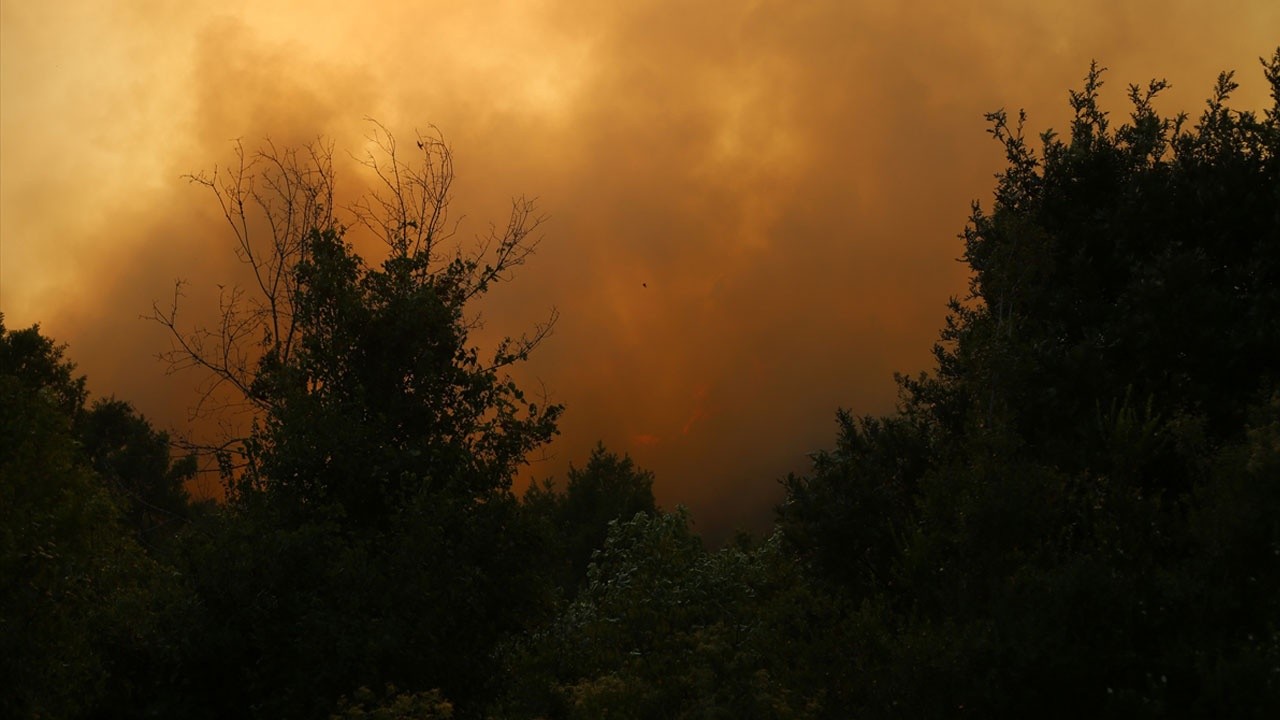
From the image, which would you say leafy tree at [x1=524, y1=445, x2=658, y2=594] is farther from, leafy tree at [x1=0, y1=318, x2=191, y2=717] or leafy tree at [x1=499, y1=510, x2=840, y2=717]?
leafy tree at [x1=0, y1=318, x2=191, y2=717]

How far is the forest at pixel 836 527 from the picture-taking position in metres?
14.6

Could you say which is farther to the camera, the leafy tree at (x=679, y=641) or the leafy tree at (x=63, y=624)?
the leafy tree at (x=679, y=641)

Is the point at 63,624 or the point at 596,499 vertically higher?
the point at 596,499

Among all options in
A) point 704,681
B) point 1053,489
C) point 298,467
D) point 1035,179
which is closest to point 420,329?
point 298,467

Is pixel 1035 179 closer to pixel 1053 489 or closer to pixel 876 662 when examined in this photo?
pixel 1053 489

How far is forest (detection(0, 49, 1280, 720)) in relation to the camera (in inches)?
576

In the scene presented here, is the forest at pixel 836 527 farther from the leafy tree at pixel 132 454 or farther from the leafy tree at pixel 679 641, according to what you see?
the leafy tree at pixel 132 454

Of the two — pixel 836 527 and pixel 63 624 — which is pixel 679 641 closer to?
pixel 836 527

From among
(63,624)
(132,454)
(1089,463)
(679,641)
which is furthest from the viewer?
(132,454)

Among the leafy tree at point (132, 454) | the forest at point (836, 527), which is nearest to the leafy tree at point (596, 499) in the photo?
the leafy tree at point (132, 454)

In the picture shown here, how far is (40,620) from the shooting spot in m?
14.5

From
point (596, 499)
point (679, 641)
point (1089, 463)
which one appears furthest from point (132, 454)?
point (1089, 463)

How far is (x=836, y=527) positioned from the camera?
22.0m

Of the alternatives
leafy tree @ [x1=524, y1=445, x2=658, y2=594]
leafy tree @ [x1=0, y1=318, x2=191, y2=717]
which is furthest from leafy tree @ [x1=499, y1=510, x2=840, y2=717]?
leafy tree @ [x1=524, y1=445, x2=658, y2=594]
